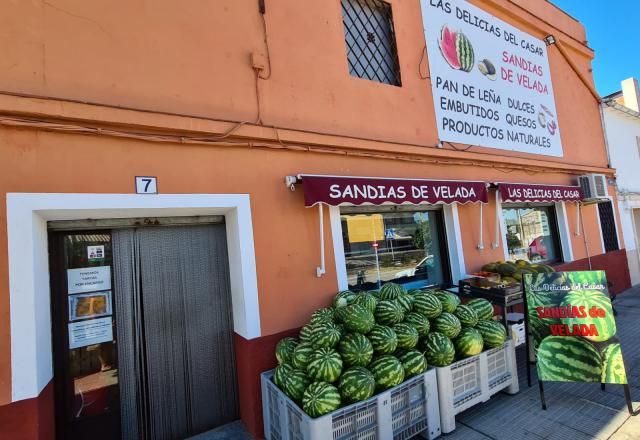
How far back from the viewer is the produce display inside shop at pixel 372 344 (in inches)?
125

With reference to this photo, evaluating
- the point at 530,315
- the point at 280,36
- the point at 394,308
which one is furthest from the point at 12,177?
the point at 530,315

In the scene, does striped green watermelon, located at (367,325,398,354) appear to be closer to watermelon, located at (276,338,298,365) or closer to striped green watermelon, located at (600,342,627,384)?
watermelon, located at (276,338,298,365)

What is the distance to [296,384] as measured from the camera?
3.25 meters

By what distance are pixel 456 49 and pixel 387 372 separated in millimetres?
6196

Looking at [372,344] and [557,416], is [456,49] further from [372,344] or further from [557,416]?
[557,416]

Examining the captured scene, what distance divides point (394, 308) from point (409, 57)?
4408 millimetres

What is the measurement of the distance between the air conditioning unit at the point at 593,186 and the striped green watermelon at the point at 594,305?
6192mm

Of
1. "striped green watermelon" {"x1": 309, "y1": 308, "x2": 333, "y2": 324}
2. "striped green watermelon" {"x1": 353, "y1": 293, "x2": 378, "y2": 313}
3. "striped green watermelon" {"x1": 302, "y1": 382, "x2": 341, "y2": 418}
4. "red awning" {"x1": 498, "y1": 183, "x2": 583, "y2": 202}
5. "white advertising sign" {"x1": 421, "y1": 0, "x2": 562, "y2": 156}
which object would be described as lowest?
"striped green watermelon" {"x1": 302, "y1": 382, "x2": 341, "y2": 418}

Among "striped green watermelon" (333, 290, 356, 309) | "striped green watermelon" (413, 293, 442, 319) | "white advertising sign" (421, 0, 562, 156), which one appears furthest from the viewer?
"white advertising sign" (421, 0, 562, 156)

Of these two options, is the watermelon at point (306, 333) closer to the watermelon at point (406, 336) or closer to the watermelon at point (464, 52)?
the watermelon at point (406, 336)

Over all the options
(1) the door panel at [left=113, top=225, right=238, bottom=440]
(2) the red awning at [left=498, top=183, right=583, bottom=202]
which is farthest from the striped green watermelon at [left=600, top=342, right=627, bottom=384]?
(1) the door panel at [left=113, top=225, right=238, bottom=440]

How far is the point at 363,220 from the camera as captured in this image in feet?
17.5

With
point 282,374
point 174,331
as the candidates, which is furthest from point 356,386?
point 174,331

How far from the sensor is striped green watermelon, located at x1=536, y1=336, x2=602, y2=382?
12.1 feet
